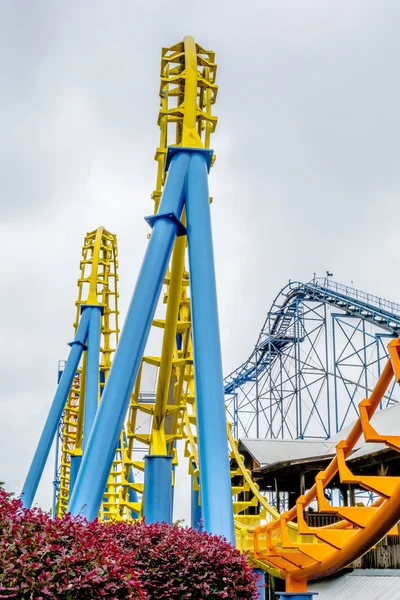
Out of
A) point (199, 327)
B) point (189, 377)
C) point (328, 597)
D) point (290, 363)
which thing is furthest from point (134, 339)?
point (290, 363)

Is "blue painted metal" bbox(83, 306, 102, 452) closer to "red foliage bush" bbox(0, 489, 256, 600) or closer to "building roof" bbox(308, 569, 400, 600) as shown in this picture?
"building roof" bbox(308, 569, 400, 600)

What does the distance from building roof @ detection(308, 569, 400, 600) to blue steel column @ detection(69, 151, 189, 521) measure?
5.62 metres

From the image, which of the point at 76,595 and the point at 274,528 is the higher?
the point at 274,528

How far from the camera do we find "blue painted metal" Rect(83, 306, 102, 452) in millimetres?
14219

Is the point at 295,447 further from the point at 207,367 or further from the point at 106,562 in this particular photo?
the point at 106,562

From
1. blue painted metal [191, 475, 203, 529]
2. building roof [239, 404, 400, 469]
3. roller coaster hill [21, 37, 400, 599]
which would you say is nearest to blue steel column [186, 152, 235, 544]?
roller coaster hill [21, 37, 400, 599]

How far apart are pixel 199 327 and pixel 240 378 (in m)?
25.9

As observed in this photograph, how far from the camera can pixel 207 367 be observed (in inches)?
272

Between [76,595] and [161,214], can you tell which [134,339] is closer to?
[161,214]

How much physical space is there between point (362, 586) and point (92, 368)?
6.35 metres

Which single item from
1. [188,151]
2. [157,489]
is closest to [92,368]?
[157,489]

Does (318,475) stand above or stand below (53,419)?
below

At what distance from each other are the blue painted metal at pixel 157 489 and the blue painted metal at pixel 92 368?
3048 millimetres

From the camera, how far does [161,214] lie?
25.7 feet
